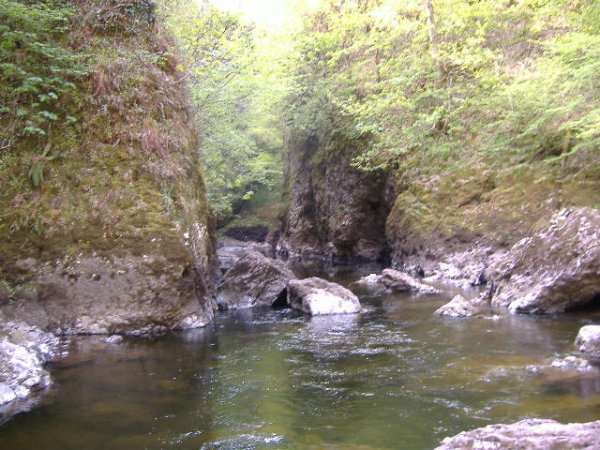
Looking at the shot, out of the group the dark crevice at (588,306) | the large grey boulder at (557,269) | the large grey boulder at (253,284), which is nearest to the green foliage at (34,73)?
the large grey boulder at (253,284)

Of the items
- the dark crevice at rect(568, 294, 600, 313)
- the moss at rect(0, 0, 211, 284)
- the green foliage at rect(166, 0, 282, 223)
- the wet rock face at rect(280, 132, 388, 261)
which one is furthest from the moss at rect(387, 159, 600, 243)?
the moss at rect(0, 0, 211, 284)

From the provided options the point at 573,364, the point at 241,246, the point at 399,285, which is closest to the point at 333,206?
the point at 241,246

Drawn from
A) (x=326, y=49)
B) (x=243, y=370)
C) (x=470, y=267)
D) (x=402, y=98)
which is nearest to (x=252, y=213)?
(x=326, y=49)

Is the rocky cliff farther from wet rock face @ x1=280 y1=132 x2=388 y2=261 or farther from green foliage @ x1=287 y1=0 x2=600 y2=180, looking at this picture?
green foliage @ x1=287 y1=0 x2=600 y2=180

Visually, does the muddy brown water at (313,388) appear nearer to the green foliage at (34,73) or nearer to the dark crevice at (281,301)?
the dark crevice at (281,301)

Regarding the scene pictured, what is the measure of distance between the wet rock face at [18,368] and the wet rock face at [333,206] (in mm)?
16456

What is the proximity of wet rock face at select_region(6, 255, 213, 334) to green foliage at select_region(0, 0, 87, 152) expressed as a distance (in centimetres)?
192

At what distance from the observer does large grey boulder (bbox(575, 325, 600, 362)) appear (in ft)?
20.2

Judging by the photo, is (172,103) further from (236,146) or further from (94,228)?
(236,146)

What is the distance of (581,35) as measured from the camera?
1091 cm

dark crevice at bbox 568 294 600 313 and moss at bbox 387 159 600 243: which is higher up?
moss at bbox 387 159 600 243

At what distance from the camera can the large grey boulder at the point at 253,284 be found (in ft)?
41.8

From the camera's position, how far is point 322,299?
36.6ft

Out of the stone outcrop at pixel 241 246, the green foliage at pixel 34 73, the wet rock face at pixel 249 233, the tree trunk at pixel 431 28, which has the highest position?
the tree trunk at pixel 431 28
